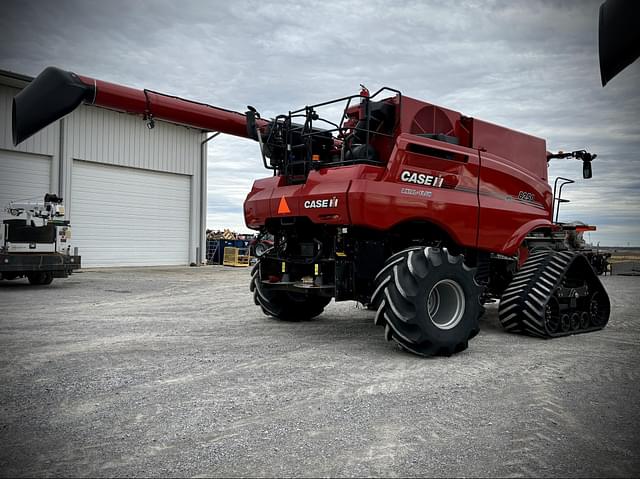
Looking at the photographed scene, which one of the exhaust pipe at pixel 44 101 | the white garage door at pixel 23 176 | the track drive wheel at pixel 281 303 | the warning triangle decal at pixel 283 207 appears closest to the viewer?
the exhaust pipe at pixel 44 101

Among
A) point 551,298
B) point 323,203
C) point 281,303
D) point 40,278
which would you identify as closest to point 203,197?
point 40,278

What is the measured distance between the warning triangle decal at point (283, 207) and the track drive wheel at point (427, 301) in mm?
1595

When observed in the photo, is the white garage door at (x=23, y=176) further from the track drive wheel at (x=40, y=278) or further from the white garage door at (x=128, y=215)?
the track drive wheel at (x=40, y=278)

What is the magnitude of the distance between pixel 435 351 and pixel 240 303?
5.78 m

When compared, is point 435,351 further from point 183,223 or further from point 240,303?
point 183,223

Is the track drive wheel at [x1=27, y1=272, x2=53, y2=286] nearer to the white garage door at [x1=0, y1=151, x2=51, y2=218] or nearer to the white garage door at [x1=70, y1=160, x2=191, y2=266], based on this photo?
the white garage door at [x1=0, y1=151, x2=51, y2=218]

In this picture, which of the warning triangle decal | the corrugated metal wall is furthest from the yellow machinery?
the warning triangle decal

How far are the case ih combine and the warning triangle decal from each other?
0.06 metres

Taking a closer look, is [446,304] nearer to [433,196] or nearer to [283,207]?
[433,196]

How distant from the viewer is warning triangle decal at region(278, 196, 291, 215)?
6888mm

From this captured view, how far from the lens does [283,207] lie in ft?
22.8

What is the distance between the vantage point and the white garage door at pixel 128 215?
830 inches

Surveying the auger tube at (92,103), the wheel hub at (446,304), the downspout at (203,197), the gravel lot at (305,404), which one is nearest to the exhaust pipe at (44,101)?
the auger tube at (92,103)

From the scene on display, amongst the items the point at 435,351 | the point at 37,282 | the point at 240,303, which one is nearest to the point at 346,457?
the point at 435,351
